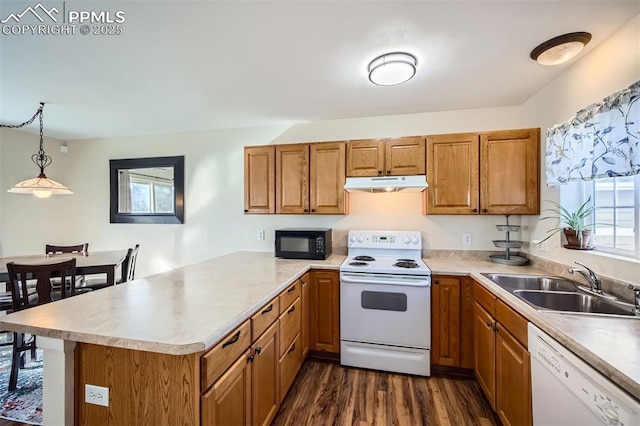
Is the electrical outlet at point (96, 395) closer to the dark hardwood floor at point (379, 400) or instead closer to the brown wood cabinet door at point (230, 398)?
the brown wood cabinet door at point (230, 398)

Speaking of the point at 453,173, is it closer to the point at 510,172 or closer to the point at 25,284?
the point at 510,172

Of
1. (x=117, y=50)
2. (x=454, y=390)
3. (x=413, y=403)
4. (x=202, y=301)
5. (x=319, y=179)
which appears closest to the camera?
(x=202, y=301)

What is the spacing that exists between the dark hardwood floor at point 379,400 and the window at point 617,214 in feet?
4.56

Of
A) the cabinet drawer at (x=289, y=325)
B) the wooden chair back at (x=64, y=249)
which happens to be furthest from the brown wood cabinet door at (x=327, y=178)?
the wooden chair back at (x=64, y=249)

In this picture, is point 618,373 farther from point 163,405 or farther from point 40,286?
point 40,286

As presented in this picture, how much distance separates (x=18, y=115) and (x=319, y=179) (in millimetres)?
3317

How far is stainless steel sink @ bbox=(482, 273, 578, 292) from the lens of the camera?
72.3 inches

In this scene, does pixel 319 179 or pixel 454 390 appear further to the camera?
pixel 319 179

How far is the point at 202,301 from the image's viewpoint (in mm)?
1399

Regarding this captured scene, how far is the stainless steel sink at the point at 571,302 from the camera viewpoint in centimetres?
144

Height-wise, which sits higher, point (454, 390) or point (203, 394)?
point (203, 394)

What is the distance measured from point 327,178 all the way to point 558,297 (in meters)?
2.02

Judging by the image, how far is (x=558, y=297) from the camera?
167cm

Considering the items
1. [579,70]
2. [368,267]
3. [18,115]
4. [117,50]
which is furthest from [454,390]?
[18,115]
